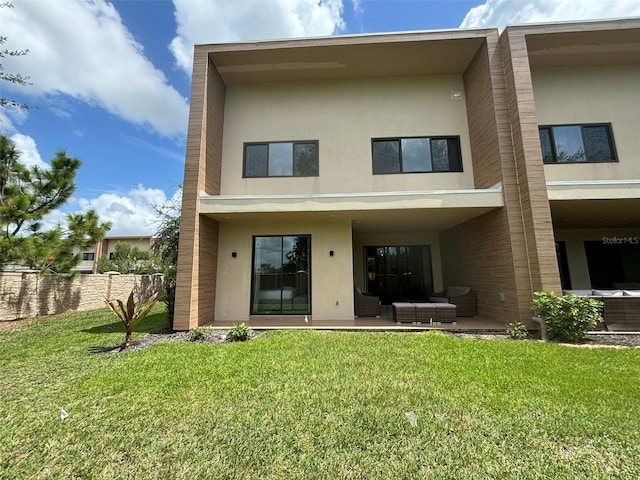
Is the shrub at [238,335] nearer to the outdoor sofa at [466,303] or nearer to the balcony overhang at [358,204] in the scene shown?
the balcony overhang at [358,204]

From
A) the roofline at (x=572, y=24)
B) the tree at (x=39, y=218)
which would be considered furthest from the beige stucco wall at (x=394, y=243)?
the tree at (x=39, y=218)

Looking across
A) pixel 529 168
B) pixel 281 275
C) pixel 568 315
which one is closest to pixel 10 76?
pixel 281 275

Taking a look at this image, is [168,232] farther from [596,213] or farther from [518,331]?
[596,213]

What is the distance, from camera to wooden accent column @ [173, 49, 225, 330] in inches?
286

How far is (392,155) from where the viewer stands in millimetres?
9031

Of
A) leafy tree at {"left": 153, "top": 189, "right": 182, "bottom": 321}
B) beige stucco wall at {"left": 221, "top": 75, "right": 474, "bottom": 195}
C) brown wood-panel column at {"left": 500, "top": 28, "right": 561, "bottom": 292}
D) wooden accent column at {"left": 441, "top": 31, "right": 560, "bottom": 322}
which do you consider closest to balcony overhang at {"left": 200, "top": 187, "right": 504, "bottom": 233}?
wooden accent column at {"left": 441, "top": 31, "right": 560, "bottom": 322}

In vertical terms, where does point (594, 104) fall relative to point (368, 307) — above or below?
above

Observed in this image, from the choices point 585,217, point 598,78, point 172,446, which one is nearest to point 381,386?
point 172,446

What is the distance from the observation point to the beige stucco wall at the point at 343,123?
8914 millimetres

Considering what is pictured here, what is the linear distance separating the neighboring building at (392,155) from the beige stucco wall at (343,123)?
47mm

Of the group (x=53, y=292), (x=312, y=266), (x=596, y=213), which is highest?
(x=596, y=213)

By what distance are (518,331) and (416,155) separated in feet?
18.6

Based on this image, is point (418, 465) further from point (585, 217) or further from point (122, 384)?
point (585, 217)

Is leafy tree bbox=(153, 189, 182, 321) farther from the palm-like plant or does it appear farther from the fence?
the palm-like plant
